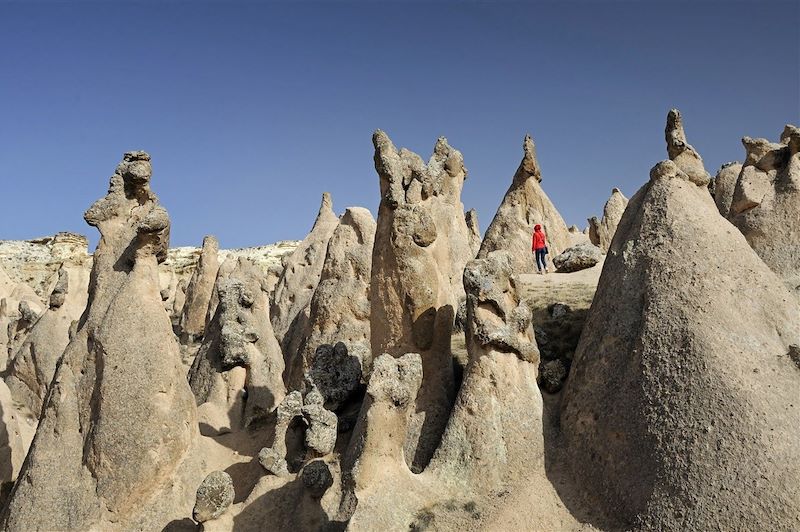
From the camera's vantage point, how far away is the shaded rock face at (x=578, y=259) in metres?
16.0

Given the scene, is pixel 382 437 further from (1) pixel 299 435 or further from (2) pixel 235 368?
(2) pixel 235 368

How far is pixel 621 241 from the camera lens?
373 inches

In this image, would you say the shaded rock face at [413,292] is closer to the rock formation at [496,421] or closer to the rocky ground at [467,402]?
the rocky ground at [467,402]

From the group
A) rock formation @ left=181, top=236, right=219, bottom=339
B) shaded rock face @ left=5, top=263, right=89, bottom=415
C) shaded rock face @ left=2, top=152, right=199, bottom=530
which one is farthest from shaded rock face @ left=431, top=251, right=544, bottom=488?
rock formation @ left=181, top=236, right=219, bottom=339

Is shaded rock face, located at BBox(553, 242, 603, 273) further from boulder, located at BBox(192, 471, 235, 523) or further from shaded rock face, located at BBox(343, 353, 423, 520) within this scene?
boulder, located at BBox(192, 471, 235, 523)

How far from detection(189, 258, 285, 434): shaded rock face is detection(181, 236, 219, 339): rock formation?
12.9 m

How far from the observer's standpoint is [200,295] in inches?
1106

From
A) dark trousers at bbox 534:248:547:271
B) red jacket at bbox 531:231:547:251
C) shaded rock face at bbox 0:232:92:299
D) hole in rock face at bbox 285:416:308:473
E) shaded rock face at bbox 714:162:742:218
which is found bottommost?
hole in rock face at bbox 285:416:308:473

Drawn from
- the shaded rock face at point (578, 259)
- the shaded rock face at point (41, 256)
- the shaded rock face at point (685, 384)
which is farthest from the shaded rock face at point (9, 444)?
the shaded rock face at point (41, 256)

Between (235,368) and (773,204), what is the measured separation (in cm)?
1135

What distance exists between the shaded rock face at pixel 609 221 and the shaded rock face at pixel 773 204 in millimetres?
12857

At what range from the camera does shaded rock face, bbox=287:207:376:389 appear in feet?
45.9

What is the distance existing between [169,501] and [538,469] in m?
5.00

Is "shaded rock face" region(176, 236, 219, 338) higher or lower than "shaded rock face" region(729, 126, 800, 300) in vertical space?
higher
